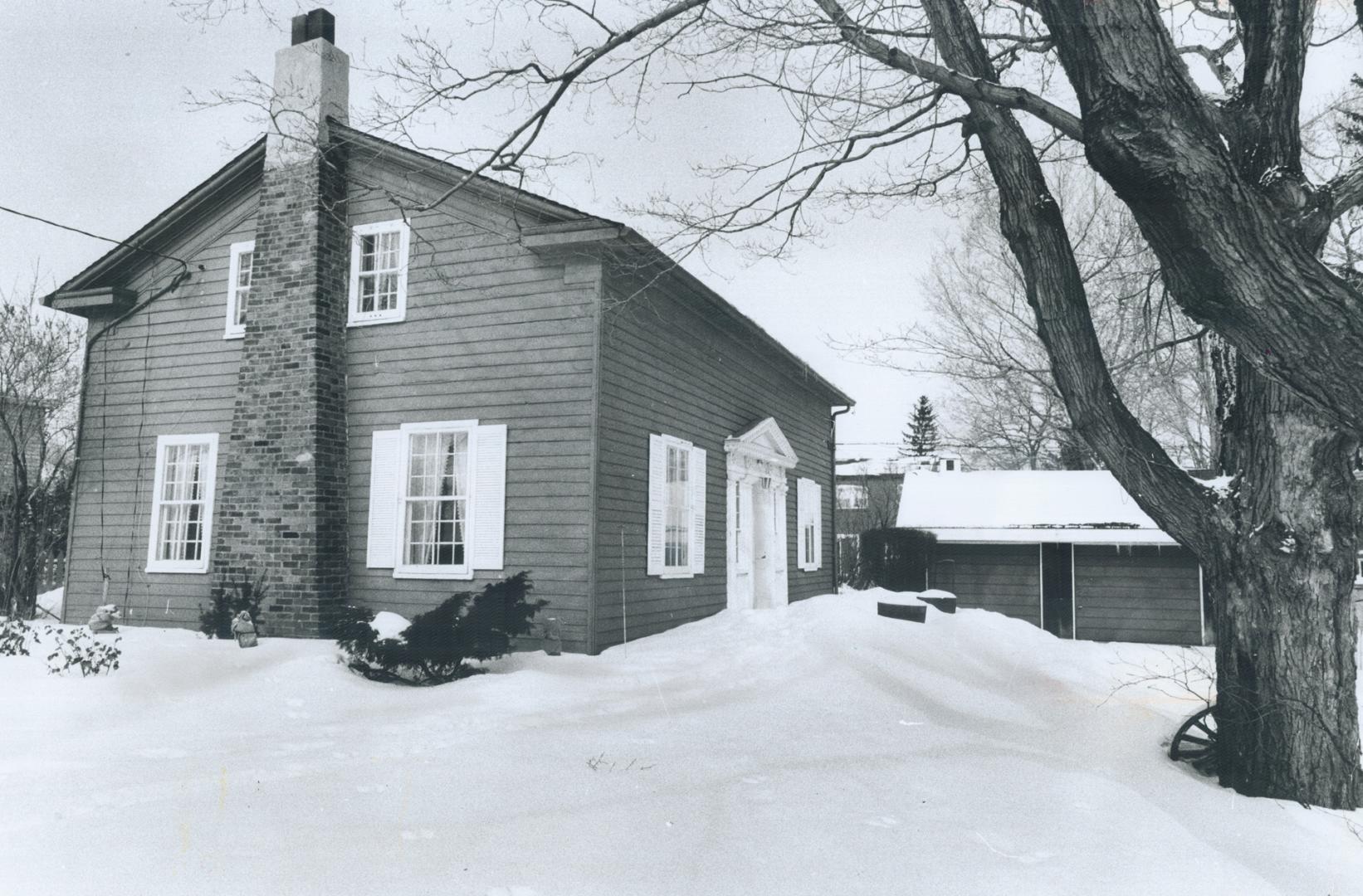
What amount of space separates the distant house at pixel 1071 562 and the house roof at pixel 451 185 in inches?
239

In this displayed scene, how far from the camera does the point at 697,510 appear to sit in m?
13.4

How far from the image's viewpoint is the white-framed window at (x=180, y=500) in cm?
1259

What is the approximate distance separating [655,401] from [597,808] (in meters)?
7.53

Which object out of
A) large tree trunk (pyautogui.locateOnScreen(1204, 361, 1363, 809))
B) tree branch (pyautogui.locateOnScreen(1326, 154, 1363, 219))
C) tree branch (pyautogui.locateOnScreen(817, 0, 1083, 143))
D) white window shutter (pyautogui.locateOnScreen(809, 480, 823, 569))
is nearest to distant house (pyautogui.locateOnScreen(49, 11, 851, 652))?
tree branch (pyautogui.locateOnScreen(817, 0, 1083, 143))

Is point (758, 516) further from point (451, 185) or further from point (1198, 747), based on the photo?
point (1198, 747)

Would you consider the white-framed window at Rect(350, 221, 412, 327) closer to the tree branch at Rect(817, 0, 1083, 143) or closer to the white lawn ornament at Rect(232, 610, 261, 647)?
the white lawn ornament at Rect(232, 610, 261, 647)

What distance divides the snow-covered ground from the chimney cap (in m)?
7.71

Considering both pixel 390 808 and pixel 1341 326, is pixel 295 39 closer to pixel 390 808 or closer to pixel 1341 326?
pixel 390 808

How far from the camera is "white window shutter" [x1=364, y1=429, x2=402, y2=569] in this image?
11305 mm

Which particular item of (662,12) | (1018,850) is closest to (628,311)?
(662,12)

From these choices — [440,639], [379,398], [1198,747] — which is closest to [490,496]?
[379,398]

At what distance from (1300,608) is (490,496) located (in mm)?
7840

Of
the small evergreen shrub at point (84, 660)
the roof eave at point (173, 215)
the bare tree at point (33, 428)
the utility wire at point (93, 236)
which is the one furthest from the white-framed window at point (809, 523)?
the bare tree at point (33, 428)

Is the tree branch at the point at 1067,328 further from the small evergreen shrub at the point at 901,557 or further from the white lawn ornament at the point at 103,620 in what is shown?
the small evergreen shrub at the point at 901,557
